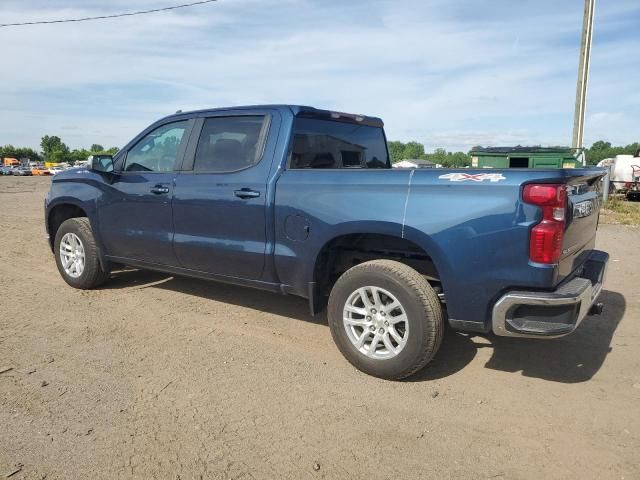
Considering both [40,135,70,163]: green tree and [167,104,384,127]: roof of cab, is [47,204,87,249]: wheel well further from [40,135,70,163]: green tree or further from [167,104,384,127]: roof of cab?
[40,135,70,163]: green tree

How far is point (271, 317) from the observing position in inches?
195

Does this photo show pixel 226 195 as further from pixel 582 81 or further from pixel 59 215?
pixel 582 81

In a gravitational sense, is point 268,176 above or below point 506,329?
above

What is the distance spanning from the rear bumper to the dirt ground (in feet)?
1.74

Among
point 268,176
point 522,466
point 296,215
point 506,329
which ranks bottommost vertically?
point 522,466

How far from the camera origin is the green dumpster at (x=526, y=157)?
12.1 m

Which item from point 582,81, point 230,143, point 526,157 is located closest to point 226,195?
point 230,143

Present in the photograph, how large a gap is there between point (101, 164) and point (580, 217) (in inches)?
173

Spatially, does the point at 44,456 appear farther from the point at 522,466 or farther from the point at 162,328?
the point at 522,466

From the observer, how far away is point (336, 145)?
4.70m

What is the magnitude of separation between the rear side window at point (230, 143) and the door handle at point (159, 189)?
13.9 inches

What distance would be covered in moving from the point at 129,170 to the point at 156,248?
91 cm

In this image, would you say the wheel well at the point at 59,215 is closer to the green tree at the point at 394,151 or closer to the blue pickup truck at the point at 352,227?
the blue pickup truck at the point at 352,227

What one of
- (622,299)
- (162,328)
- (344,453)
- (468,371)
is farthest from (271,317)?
(622,299)
